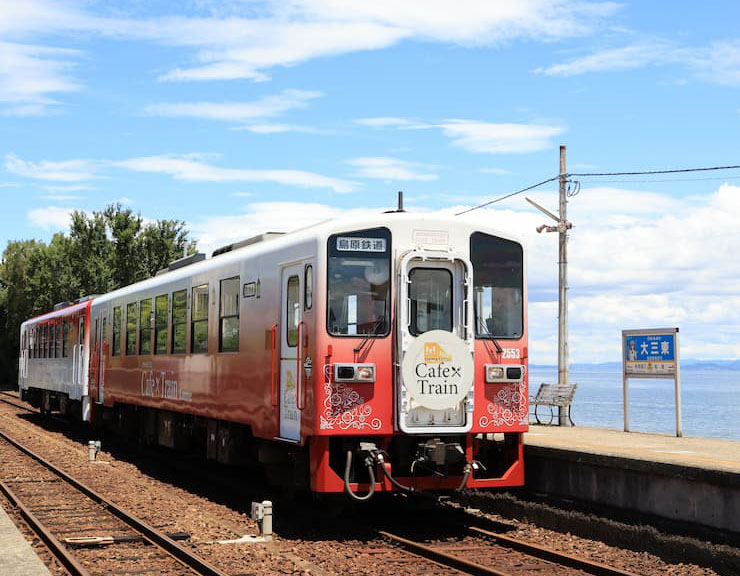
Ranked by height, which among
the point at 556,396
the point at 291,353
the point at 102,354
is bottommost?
the point at 556,396

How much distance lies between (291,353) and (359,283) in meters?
1.15

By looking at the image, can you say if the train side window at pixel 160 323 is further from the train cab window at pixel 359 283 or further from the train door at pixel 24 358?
the train door at pixel 24 358

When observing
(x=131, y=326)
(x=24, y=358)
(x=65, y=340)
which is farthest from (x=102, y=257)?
(x=131, y=326)

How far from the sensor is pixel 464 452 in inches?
412

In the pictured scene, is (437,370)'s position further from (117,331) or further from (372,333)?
(117,331)

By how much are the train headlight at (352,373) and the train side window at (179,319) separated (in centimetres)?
534

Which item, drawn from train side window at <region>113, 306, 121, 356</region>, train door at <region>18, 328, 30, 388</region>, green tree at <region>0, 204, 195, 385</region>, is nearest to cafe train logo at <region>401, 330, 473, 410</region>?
train side window at <region>113, 306, 121, 356</region>

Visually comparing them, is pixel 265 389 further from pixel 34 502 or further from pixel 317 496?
pixel 34 502

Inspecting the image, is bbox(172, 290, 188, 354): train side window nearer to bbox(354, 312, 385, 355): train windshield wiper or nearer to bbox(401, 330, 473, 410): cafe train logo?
bbox(354, 312, 385, 355): train windshield wiper

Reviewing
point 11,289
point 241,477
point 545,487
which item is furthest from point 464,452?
point 11,289

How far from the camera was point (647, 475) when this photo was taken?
Answer: 10.2m

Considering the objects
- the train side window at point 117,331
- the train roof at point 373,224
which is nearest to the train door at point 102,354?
the train side window at point 117,331

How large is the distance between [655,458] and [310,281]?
3.94 meters

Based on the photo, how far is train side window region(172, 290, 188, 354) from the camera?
14.9 m
